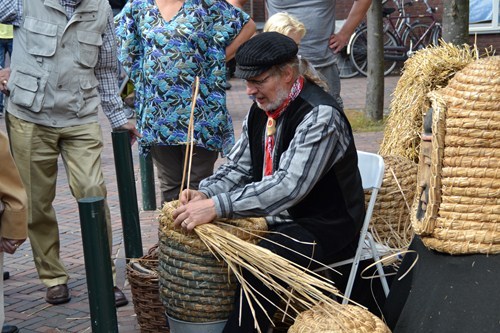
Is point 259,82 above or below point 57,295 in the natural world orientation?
above

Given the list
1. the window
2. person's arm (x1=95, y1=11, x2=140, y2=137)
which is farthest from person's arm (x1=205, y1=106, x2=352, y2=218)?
the window

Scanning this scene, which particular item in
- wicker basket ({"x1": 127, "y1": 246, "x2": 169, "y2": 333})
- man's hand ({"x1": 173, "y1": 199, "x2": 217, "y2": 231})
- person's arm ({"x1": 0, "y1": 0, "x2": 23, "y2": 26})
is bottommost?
wicker basket ({"x1": 127, "y1": 246, "x2": 169, "y2": 333})

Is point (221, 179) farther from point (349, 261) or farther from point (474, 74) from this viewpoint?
point (474, 74)

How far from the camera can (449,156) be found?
3.22m

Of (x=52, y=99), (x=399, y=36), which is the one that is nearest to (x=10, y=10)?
(x=52, y=99)

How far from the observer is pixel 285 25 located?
5.34m

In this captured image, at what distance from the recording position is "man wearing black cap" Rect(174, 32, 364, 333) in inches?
144

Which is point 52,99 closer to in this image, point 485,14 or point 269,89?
point 269,89

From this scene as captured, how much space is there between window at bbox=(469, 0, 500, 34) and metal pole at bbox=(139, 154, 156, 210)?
1131cm

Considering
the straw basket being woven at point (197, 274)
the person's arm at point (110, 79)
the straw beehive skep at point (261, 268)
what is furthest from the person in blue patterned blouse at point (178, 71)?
the straw beehive skep at point (261, 268)

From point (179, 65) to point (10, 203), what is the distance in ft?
6.08

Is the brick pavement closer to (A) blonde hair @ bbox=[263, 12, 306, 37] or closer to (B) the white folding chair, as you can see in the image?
(B) the white folding chair

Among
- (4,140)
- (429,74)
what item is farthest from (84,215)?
(429,74)

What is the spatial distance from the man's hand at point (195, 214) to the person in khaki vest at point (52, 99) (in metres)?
1.30
